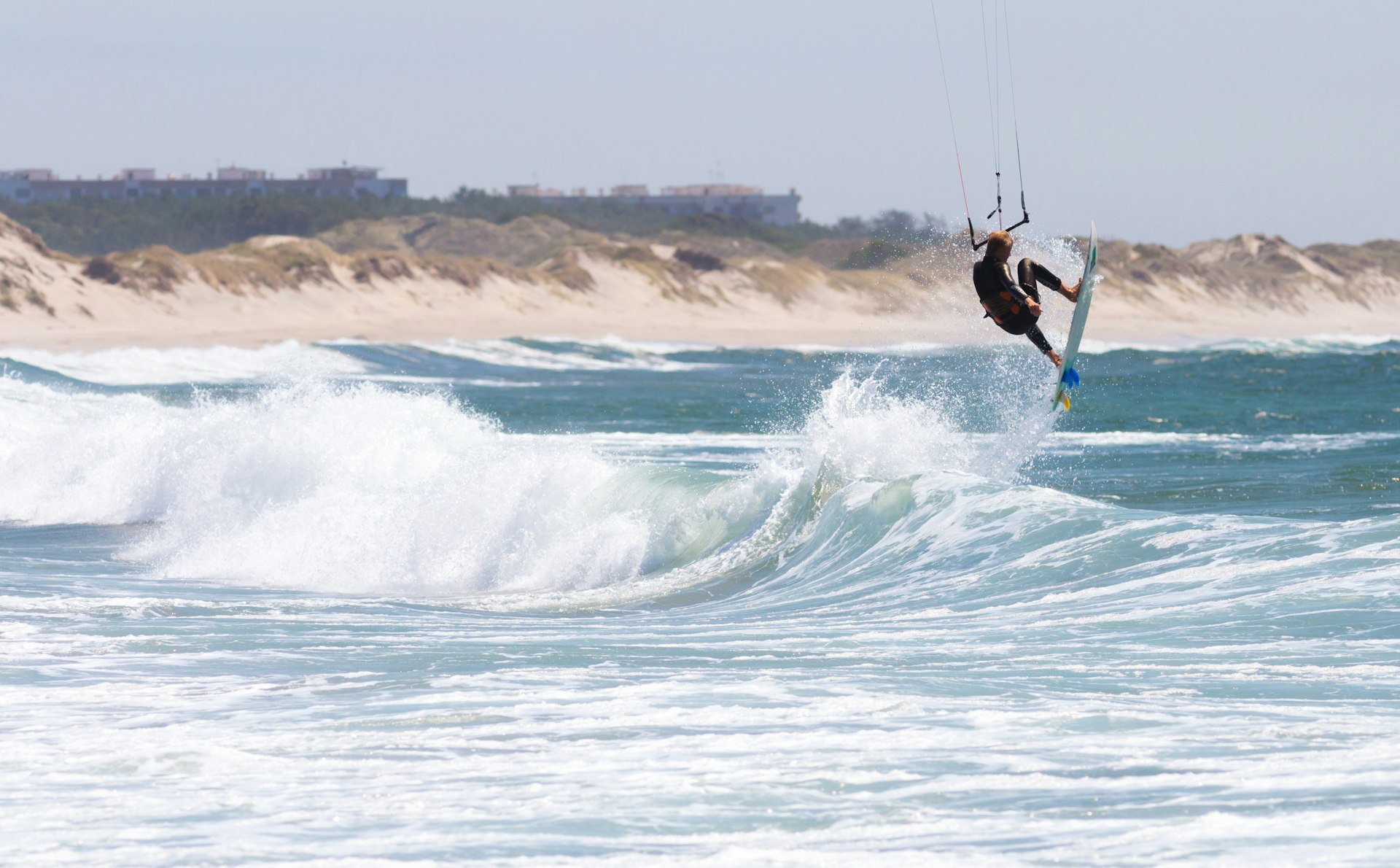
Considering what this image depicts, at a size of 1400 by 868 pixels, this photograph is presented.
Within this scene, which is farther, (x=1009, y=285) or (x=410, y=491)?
(x=410, y=491)

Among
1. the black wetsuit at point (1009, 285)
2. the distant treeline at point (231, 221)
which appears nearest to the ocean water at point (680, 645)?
the black wetsuit at point (1009, 285)

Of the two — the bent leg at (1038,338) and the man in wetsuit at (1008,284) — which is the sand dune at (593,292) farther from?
the man in wetsuit at (1008,284)

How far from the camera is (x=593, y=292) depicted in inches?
2697

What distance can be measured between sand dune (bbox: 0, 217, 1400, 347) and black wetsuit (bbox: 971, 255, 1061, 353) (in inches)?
539

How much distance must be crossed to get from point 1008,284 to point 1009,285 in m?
0.01

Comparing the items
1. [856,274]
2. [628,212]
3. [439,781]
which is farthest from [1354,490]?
[628,212]

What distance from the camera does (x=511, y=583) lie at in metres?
12.6

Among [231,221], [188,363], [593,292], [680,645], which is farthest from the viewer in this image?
[231,221]

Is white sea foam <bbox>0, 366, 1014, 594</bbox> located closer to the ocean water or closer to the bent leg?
the ocean water

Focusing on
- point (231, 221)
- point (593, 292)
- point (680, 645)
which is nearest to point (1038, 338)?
point (680, 645)

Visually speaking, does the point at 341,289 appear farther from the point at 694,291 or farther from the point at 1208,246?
the point at 1208,246

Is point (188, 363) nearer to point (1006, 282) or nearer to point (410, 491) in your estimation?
point (410, 491)

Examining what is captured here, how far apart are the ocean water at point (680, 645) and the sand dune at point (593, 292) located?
1137cm

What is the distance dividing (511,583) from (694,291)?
2368 inches
